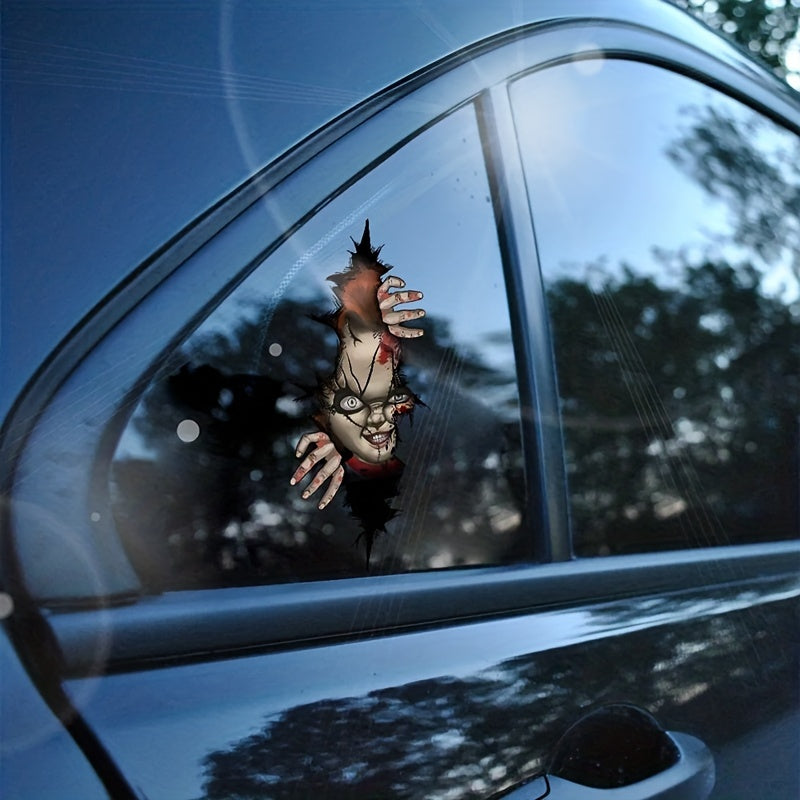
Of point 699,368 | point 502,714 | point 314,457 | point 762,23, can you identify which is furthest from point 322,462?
point 762,23

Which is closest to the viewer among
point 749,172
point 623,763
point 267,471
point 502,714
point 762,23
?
point 267,471

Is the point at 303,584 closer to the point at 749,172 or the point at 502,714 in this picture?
the point at 502,714

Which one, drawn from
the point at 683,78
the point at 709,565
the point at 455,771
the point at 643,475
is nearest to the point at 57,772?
the point at 455,771

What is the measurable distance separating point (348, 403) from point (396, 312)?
16 centimetres

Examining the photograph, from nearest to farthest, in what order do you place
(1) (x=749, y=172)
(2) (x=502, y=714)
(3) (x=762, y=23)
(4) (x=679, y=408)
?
(2) (x=502, y=714) < (4) (x=679, y=408) < (1) (x=749, y=172) < (3) (x=762, y=23)

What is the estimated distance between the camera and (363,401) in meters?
1.25

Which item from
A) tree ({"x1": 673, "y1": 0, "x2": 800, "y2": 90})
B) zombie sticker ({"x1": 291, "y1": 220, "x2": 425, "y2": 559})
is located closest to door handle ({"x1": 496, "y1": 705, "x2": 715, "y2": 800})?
zombie sticker ({"x1": 291, "y1": 220, "x2": 425, "y2": 559})

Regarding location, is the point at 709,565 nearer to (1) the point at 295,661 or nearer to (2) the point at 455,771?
(2) the point at 455,771

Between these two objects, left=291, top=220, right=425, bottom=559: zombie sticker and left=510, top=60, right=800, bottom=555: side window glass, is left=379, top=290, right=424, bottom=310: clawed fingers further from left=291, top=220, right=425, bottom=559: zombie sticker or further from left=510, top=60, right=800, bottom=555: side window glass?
left=510, top=60, right=800, bottom=555: side window glass

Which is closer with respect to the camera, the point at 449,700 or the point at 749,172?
the point at 449,700

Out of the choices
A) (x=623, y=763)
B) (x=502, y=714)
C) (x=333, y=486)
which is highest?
(x=333, y=486)

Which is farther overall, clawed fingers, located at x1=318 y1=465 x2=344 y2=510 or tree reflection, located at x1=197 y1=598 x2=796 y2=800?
clawed fingers, located at x1=318 y1=465 x2=344 y2=510

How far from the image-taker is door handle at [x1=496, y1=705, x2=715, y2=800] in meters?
1.28

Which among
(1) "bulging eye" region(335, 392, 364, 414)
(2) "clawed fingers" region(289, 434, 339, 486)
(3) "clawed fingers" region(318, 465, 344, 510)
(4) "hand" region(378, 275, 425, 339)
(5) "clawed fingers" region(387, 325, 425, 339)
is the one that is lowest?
(3) "clawed fingers" region(318, 465, 344, 510)
